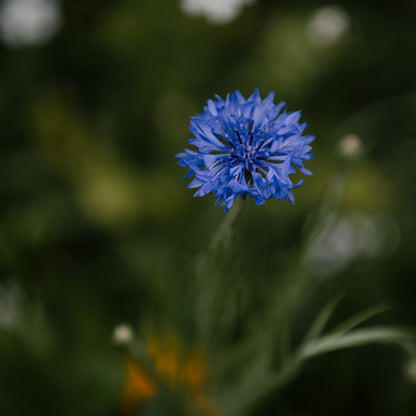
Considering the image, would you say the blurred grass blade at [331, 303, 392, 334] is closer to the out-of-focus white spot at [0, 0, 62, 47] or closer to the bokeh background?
the bokeh background

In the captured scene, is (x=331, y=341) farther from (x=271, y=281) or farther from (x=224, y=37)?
(x=224, y=37)

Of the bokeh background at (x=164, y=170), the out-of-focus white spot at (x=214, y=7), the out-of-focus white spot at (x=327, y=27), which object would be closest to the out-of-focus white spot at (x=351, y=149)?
the bokeh background at (x=164, y=170)

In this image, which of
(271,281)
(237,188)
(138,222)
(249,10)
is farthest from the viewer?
(249,10)

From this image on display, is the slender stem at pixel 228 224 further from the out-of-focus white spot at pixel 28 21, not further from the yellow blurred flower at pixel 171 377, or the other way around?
the out-of-focus white spot at pixel 28 21

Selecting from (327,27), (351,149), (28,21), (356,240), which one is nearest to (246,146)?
(351,149)

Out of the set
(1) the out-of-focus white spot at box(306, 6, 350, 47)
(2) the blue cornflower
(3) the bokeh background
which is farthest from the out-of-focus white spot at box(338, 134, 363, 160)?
(1) the out-of-focus white spot at box(306, 6, 350, 47)

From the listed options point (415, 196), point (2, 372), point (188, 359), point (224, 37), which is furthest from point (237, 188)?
point (224, 37)

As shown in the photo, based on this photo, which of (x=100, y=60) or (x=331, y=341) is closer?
(x=331, y=341)
